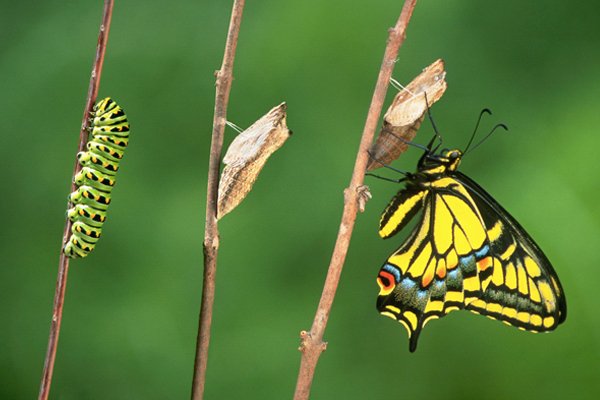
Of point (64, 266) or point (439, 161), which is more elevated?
point (439, 161)

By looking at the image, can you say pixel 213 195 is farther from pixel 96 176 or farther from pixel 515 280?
pixel 515 280

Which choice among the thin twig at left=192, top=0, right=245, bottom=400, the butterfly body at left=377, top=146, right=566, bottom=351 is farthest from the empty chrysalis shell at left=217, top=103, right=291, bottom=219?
the butterfly body at left=377, top=146, right=566, bottom=351

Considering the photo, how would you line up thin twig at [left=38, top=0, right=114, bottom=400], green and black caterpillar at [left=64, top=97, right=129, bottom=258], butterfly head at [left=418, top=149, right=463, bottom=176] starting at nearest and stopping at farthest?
thin twig at [left=38, top=0, right=114, bottom=400], green and black caterpillar at [left=64, top=97, right=129, bottom=258], butterfly head at [left=418, top=149, right=463, bottom=176]

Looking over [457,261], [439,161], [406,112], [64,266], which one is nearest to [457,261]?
[457,261]

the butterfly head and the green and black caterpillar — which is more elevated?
the butterfly head

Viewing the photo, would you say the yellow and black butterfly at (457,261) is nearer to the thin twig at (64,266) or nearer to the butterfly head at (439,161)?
the butterfly head at (439,161)

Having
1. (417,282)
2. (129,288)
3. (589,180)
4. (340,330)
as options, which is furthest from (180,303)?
(589,180)

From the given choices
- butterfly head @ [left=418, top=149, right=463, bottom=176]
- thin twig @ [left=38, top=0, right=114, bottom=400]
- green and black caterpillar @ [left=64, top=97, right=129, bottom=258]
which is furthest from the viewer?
butterfly head @ [left=418, top=149, right=463, bottom=176]

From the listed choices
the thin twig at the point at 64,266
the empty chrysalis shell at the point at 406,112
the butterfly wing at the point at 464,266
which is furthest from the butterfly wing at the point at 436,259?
the thin twig at the point at 64,266

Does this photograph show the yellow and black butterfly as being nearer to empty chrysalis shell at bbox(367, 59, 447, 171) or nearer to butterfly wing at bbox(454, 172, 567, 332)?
butterfly wing at bbox(454, 172, 567, 332)
